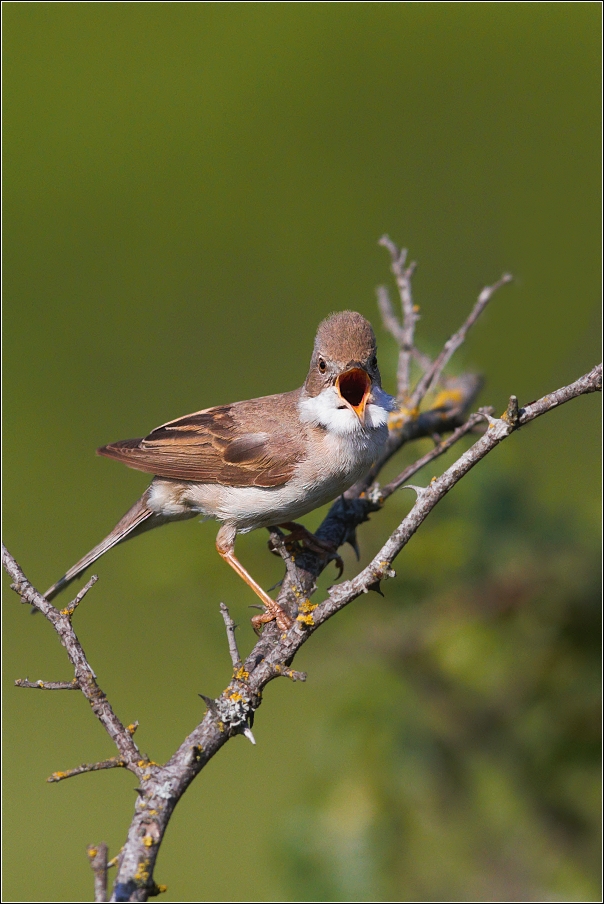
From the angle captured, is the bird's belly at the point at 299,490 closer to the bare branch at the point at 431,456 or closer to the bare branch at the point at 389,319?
the bare branch at the point at 431,456

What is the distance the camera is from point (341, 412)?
3.97m

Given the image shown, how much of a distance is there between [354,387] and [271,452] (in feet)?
1.69

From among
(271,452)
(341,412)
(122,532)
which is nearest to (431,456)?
(341,412)

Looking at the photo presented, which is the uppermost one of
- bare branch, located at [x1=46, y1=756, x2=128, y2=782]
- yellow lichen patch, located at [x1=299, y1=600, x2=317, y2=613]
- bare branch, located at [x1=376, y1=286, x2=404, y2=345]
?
bare branch, located at [x1=376, y1=286, x2=404, y2=345]

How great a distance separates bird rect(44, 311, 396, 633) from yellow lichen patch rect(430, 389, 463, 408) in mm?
606

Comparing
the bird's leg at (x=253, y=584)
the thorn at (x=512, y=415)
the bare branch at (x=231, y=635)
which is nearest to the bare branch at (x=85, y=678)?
the bare branch at (x=231, y=635)

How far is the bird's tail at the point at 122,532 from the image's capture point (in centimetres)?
420

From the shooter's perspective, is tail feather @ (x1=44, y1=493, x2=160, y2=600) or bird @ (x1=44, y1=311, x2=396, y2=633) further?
tail feather @ (x1=44, y1=493, x2=160, y2=600)

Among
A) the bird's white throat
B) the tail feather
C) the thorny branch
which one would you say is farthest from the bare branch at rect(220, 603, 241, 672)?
the tail feather

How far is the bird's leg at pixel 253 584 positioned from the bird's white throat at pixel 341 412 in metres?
0.68

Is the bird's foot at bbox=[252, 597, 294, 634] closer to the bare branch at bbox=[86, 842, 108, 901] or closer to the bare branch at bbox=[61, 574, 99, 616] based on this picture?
the bare branch at bbox=[61, 574, 99, 616]

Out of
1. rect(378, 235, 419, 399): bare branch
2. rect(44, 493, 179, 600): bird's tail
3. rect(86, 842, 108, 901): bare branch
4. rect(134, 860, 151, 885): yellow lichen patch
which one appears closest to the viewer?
rect(86, 842, 108, 901): bare branch

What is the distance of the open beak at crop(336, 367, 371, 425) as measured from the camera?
13.1ft

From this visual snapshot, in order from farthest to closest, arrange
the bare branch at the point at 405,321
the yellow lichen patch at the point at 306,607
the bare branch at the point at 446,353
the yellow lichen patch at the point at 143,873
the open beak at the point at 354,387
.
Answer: the bare branch at the point at 405,321 → the bare branch at the point at 446,353 → the open beak at the point at 354,387 → the yellow lichen patch at the point at 306,607 → the yellow lichen patch at the point at 143,873
